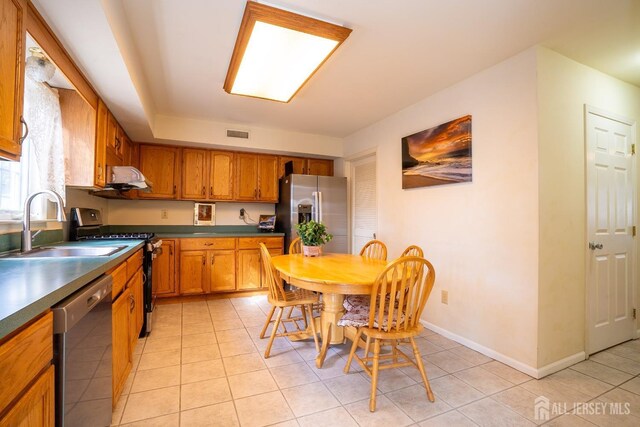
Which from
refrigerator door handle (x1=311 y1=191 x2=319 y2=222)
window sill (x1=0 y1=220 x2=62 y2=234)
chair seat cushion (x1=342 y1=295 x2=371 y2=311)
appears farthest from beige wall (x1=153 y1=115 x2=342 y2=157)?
chair seat cushion (x1=342 y1=295 x2=371 y2=311)

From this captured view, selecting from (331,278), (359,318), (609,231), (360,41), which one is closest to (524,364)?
(359,318)

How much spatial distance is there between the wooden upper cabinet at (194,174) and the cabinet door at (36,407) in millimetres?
3412

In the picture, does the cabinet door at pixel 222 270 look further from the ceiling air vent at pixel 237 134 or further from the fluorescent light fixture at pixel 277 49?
the fluorescent light fixture at pixel 277 49

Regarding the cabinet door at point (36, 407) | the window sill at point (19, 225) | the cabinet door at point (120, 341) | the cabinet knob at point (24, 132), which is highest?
the cabinet knob at point (24, 132)

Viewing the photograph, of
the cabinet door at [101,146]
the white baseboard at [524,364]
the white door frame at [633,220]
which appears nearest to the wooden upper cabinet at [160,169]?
the cabinet door at [101,146]

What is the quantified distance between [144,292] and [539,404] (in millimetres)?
3090

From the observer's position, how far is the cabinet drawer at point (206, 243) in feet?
12.5

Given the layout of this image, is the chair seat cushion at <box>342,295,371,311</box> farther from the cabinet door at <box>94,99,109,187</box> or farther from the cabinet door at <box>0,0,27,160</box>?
the cabinet door at <box>94,99,109,187</box>

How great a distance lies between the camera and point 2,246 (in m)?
1.68

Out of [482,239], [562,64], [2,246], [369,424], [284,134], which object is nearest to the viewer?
[369,424]

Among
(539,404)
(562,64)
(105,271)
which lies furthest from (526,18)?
(105,271)

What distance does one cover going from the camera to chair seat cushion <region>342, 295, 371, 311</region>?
218 cm

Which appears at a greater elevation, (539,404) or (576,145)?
(576,145)

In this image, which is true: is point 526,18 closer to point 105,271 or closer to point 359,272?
point 359,272
